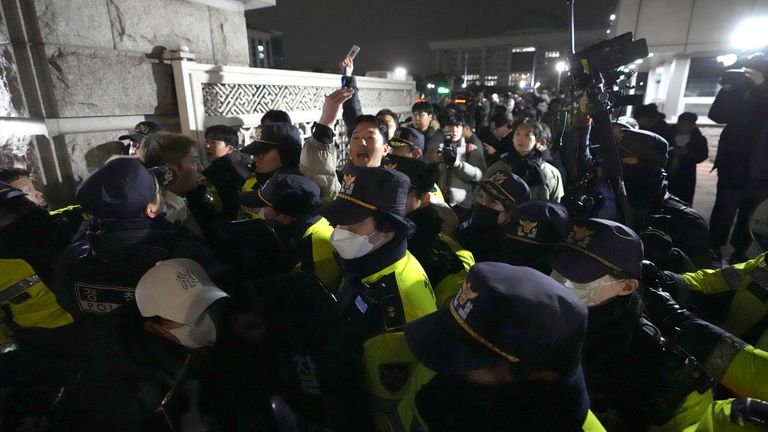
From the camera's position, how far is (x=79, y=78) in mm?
3406

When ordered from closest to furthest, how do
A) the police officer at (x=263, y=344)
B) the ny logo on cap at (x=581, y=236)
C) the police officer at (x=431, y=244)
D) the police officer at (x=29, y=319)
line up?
1. the police officer at (x=263, y=344)
2. the ny logo on cap at (x=581, y=236)
3. the police officer at (x=29, y=319)
4. the police officer at (x=431, y=244)

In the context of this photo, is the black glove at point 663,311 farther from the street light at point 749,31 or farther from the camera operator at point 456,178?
the street light at point 749,31

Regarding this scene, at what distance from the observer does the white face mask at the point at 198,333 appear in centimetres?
152

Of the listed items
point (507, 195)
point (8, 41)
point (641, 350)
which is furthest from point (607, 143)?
point (8, 41)

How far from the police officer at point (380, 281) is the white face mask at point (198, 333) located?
1.85 ft

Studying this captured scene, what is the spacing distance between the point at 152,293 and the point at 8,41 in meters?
3.04

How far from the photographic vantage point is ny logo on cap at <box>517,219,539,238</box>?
8.18ft

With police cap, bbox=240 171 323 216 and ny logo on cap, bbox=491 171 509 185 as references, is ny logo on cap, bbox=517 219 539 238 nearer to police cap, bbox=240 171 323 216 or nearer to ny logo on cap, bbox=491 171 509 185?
ny logo on cap, bbox=491 171 509 185

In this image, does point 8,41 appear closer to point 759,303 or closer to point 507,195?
point 507,195

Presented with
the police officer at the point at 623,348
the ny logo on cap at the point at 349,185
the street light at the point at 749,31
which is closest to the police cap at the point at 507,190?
the police officer at the point at 623,348

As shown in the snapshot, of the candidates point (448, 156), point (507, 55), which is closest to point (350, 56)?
point (448, 156)

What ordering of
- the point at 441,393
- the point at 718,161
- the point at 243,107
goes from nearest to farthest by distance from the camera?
the point at 441,393
the point at 243,107
the point at 718,161

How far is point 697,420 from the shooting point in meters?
1.47

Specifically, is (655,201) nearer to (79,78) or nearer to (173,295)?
(173,295)
